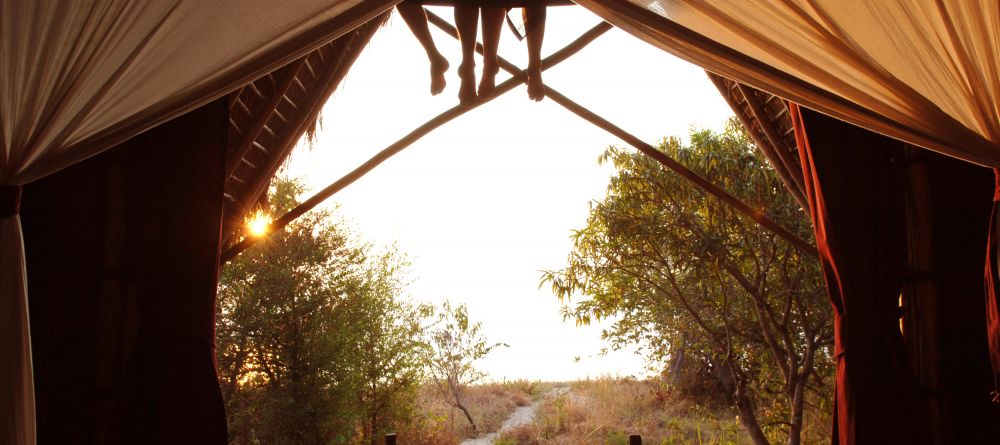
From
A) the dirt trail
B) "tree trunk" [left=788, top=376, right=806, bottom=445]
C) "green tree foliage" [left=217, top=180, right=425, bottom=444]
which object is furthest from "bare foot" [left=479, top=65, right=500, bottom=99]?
the dirt trail

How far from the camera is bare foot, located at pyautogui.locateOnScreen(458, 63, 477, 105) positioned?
2814 millimetres

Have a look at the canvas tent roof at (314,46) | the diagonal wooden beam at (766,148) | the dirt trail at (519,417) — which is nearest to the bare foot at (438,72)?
the canvas tent roof at (314,46)

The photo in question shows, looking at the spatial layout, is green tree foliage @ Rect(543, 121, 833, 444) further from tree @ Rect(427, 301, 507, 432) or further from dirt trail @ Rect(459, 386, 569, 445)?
dirt trail @ Rect(459, 386, 569, 445)

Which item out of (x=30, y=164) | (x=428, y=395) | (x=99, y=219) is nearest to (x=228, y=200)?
(x=99, y=219)

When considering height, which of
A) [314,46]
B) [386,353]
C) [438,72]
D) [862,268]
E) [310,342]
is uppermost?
[438,72]

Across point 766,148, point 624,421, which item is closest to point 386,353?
point 624,421

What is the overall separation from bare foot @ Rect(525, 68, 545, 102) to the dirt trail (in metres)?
4.50

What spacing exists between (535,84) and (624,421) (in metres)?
4.71

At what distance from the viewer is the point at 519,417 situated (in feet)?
23.6

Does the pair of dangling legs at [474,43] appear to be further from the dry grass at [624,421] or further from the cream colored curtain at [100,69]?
the dry grass at [624,421]

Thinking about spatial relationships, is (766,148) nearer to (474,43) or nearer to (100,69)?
(474,43)

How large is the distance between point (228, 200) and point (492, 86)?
4.72 feet

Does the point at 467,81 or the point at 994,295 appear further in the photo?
the point at 467,81

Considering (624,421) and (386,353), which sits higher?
(386,353)
